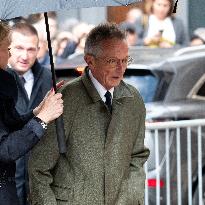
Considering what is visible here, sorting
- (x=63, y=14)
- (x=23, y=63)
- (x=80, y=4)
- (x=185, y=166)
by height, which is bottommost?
(x=63, y=14)

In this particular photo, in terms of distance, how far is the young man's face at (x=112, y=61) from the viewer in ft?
19.8

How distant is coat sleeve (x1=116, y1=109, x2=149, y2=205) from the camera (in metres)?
6.19

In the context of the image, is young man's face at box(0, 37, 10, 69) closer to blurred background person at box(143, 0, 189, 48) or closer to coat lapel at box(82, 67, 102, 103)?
coat lapel at box(82, 67, 102, 103)

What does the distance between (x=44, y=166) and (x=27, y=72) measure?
249cm

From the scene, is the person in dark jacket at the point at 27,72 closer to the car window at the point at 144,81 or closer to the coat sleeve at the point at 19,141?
the car window at the point at 144,81

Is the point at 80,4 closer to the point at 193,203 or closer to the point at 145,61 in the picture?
the point at 193,203

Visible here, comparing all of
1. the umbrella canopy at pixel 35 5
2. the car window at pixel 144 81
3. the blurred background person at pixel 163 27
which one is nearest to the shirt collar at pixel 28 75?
the car window at pixel 144 81

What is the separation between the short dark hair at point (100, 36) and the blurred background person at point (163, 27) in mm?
9927

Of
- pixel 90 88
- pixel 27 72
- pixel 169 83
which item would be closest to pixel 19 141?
pixel 90 88

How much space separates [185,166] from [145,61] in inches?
75.7

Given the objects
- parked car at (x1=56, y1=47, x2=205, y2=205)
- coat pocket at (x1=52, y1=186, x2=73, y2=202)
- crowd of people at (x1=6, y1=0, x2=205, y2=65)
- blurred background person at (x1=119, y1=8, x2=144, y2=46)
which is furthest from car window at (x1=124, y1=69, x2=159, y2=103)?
blurred background person at (x1=119, y1=8, x2=144, y2=46)

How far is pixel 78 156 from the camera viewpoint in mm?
6027

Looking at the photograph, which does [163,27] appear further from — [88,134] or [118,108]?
[88,134]

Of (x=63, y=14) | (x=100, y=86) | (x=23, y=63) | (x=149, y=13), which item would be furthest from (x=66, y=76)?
(x=63, y=14)
